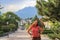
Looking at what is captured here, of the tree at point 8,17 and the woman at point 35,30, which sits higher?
the woman at point 35,30

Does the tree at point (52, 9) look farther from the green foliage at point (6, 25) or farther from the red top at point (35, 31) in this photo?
the green foliage at point (6, 25)

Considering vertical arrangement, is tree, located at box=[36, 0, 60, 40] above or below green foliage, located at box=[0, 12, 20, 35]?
above

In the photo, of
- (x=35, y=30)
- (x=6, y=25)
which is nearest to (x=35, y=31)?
(x=35, y=30)

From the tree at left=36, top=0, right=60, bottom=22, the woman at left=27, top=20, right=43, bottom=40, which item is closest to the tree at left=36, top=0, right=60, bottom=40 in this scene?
the tree at left=36, top=0, right=60, bottom=22

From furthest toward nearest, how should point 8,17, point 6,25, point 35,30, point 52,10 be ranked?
point 8,17 → point 6,25 → point 52,10 → point 35,30

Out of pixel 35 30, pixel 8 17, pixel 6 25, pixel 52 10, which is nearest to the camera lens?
pixel 35 30

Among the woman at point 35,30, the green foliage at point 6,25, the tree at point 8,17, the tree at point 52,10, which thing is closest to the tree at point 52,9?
the tree at point 52,10

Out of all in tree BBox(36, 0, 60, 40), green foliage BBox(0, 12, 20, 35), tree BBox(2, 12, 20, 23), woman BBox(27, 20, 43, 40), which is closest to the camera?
woman BBox(27, 20, 43, 40)

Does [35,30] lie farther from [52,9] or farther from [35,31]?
[52,9]

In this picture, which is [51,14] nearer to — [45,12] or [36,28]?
[45,12]

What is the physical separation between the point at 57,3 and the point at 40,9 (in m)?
4.86

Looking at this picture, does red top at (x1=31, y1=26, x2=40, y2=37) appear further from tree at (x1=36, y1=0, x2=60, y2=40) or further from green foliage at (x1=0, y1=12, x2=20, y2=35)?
green foliage at (x1=0, y1=12, x2=20, y2=35)

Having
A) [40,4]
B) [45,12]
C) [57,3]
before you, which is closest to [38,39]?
[57,3]

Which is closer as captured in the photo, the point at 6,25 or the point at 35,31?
the point at 35,31
